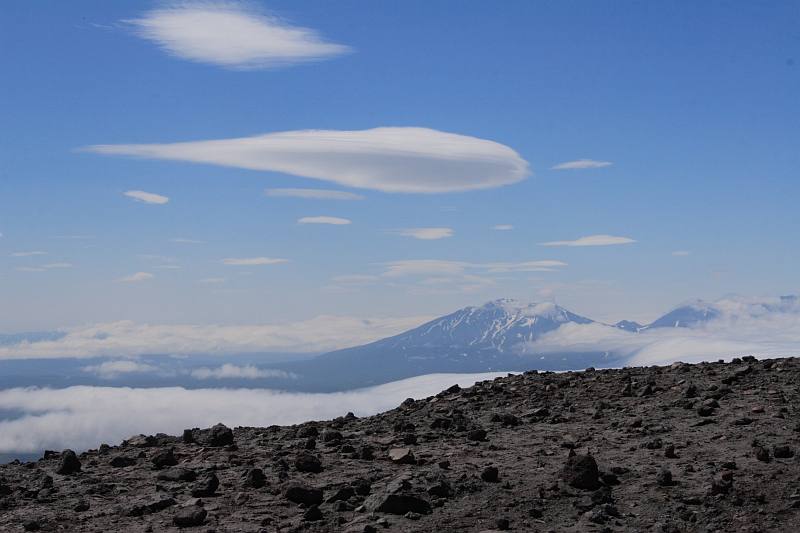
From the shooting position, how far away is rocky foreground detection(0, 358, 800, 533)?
1780cm

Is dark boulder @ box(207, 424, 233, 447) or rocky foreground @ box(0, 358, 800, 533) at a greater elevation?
dark boulder @ box(207, 424, 233, 447)

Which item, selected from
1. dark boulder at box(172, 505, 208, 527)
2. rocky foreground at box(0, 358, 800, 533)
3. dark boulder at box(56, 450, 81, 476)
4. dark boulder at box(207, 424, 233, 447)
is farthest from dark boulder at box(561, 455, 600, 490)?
dark boulder at box(56, 450, 81, 476)

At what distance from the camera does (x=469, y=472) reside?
68.5 ft

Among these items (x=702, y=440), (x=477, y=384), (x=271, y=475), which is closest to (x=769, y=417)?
(x=702, y=440)

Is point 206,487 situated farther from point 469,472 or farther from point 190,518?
point 469,472

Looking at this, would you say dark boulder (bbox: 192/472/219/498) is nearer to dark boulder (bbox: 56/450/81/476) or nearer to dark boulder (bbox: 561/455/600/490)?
dark boulder (bbox: 56/450/81/476)

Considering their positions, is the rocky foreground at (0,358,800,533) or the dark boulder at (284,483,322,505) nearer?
the rocky foreground at (0,358,800,533)

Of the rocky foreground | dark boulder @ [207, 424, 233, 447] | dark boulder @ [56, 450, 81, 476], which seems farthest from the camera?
dark boulder @ [207, 424, 233, 447]

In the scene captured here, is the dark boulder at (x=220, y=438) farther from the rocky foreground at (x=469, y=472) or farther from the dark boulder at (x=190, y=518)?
the dark boulder at (x=190, y=518)

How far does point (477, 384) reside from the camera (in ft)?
118

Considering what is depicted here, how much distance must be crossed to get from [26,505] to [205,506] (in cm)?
483

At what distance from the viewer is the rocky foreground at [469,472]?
17.8 metres

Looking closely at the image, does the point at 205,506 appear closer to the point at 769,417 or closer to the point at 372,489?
the point at 372,489

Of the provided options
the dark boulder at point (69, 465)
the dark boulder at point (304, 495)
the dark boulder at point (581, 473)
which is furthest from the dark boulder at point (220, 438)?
the dark boulder at point (581, 473)
